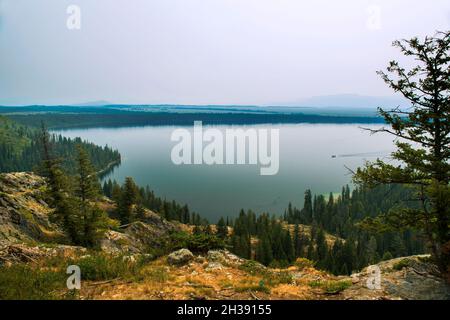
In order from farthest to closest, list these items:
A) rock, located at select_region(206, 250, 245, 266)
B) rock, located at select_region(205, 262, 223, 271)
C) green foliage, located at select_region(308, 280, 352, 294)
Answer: rock, located at select_region(206, 250, 245, 266) < rock, located at select_region(205, 262, 223, 271) < green foliage, located at select_region(308, 280, 352, 294)

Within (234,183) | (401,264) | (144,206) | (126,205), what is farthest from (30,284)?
→ (234,183)

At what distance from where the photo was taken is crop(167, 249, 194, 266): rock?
53.5ft

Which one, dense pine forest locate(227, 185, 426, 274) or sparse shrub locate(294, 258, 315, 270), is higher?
sparse shrub locate(294, 258, 315, 270)

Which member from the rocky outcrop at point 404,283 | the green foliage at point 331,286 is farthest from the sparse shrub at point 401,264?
the green foliage at point 331,286

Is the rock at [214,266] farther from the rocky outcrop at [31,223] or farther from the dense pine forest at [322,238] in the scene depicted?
the dense pine forest at [322,238]

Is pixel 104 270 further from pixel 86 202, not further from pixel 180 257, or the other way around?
pixel 86 202

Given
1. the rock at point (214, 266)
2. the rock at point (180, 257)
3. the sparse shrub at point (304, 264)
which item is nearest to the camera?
the rock at point (214, 266)

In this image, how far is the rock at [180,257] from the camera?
16.3m

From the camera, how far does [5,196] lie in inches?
1325

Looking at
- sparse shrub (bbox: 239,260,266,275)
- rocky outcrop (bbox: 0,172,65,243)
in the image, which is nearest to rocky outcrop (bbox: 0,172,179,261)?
rocky outcrop (bbox: 0,172,65,243)

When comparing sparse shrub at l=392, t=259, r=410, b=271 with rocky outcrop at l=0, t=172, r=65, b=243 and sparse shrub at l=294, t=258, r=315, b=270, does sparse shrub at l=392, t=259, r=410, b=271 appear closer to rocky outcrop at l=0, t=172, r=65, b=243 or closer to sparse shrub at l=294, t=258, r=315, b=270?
sparse shrub at l=294, t=258, r=315, b=270

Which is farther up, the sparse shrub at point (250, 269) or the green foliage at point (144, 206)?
the sparse shrub at point (250, 269)

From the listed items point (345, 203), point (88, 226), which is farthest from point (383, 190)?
point (88, 226)
